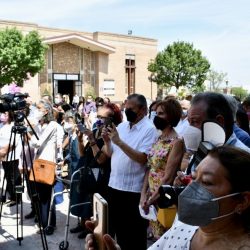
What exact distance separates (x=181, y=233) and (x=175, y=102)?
5.65ft

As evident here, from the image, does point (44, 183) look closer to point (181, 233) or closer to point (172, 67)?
point (181, 233)

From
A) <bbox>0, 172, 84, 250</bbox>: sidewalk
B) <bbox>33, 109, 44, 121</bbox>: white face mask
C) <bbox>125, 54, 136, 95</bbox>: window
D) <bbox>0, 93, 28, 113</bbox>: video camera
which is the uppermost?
<bbox>125, 54, 136, 95</bbox>: window

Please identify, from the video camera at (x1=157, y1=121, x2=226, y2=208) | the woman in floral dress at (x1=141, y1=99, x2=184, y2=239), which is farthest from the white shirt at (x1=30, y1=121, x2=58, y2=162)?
the video camera at (x1=157, y1=121, x2=226, y2=208)

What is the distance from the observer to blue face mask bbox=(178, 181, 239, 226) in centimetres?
143

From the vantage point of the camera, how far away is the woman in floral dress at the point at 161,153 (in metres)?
2.98

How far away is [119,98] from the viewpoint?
35.9 m

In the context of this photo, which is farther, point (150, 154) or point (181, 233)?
point (150, 154)

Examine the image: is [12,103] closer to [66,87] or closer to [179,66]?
[66,87]

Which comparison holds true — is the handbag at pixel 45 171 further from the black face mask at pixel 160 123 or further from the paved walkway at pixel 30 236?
the black face mask at pixel 160 123

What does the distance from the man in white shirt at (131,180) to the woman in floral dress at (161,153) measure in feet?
0.42

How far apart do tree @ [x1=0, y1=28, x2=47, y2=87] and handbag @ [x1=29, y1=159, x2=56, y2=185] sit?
22.0 meters

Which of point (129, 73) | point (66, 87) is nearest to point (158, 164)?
point (66, 87)

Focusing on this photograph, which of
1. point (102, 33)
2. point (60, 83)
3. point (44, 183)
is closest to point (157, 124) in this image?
point (44, 183)

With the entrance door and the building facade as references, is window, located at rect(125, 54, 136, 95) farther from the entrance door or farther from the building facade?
the entrance door
